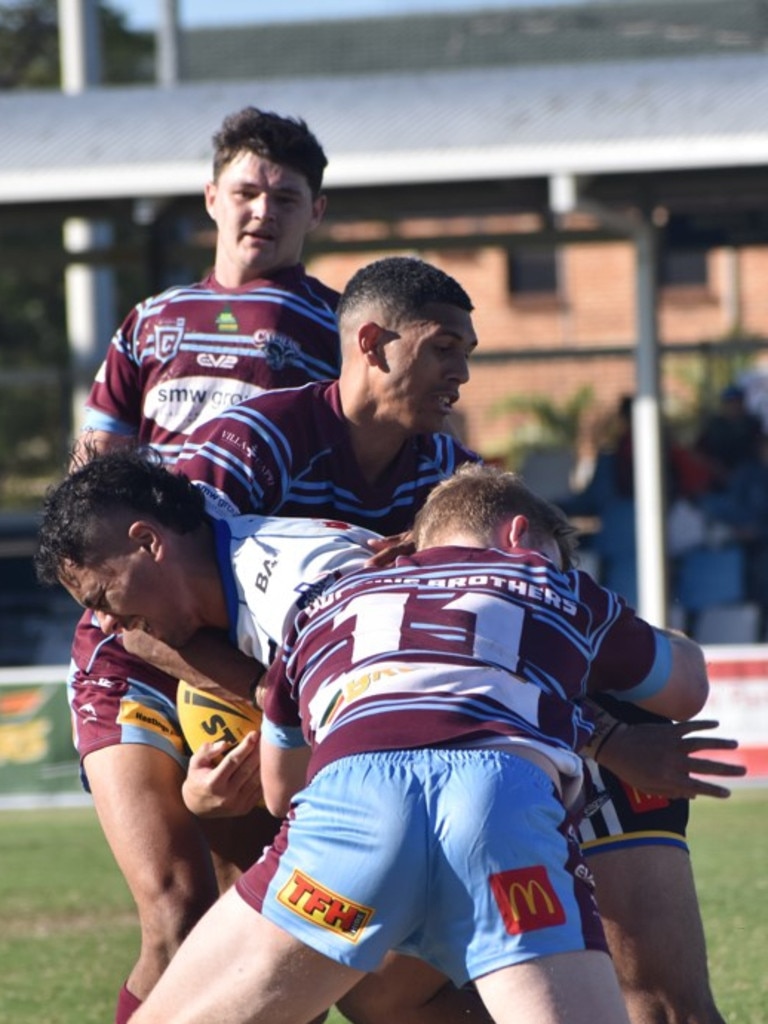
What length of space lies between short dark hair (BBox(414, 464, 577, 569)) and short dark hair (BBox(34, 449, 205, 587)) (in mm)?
560

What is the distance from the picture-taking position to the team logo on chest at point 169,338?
5.15m

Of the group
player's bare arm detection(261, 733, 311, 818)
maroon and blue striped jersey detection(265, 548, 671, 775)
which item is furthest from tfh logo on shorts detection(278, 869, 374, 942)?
player's bare arm detection(261, 733, 311, 818)

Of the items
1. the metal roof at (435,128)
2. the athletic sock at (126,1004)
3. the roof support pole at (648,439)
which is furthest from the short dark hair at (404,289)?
the roof support pole at (648,439)

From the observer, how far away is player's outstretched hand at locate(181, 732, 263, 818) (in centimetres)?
412

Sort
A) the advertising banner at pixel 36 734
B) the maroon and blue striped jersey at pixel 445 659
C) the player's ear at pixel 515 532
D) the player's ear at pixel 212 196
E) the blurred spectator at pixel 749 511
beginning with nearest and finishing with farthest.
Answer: the maroon and blue striped jersey at pixel 445 659 < the player's ear at pixel 515 532 < the player's ear at pixel 212 196 < the advertising banner at pixel 36 734 < the blurred spectator at pixel 749 511

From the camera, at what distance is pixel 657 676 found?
157 inches

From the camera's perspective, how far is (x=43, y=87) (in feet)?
84.7

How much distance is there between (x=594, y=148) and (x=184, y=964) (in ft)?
33.3

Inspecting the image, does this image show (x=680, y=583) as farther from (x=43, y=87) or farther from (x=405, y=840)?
(x=43, y=87)

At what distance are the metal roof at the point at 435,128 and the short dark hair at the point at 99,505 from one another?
913cm

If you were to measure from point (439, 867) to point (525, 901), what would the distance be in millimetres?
154

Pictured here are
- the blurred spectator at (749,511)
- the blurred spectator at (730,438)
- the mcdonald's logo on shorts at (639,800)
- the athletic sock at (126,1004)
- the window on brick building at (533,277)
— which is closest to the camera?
the mcdonald's logo on shorts at (639,800)

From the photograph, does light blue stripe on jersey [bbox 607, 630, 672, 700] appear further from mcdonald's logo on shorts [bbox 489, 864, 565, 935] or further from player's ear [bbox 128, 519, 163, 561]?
player's ear [bbox 128, 519, 163, 561]

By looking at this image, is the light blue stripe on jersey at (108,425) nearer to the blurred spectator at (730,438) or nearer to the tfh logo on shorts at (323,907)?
the tfh logo on shorts at (323,907)
